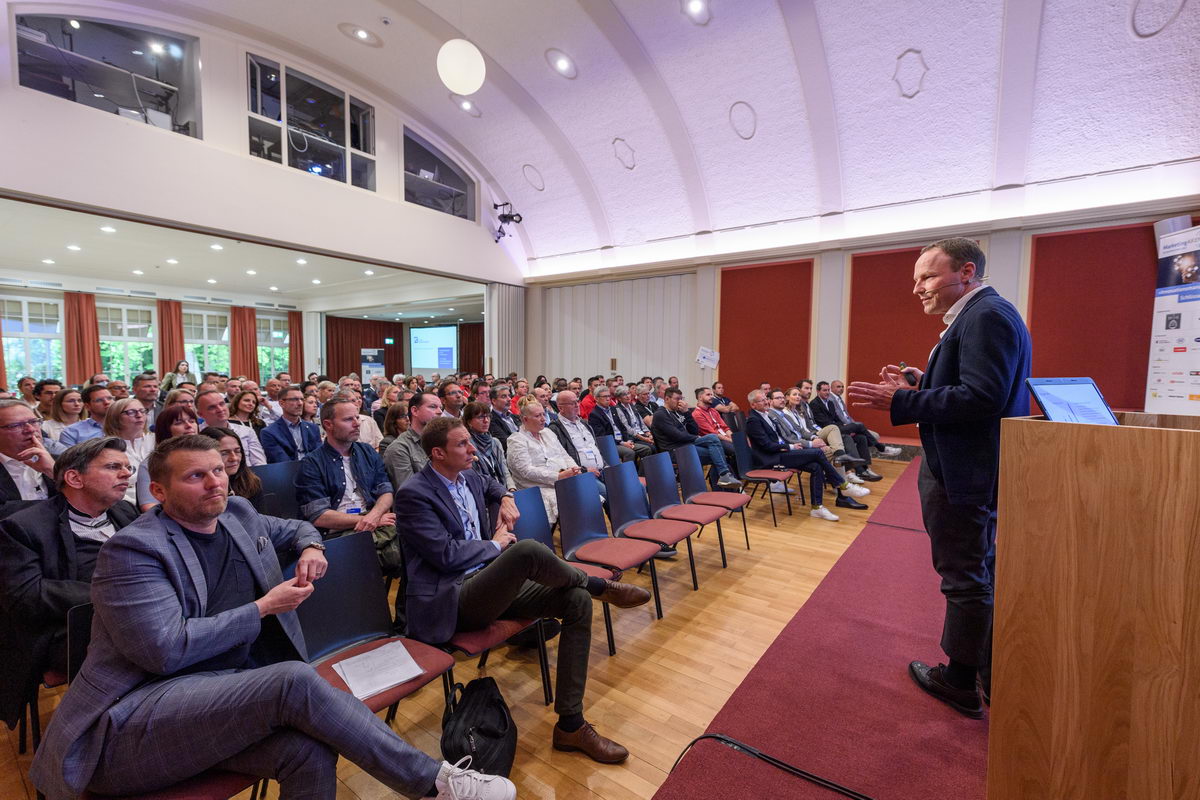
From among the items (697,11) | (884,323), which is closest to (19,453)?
(697,11)

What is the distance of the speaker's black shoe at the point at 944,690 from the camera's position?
2018 millimetres

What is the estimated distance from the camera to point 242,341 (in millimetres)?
14500

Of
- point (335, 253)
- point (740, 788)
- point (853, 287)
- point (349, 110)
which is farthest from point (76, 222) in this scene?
point (853, 287)

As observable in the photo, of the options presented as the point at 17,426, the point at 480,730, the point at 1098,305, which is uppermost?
the point at 1098,305

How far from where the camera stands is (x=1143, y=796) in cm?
89

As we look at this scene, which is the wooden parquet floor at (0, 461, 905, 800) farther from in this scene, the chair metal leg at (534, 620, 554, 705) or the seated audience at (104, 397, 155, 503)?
the seated audience at (104, 397, 155, 503)

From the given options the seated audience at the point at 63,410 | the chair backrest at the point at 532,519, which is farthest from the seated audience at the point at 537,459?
the seated audience at the point at 63,410

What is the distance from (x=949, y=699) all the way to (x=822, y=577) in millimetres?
1403

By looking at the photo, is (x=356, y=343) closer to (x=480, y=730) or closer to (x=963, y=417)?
(x=480, y=730)

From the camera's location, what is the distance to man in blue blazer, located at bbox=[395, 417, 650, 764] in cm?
192

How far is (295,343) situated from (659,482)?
15.6 meters

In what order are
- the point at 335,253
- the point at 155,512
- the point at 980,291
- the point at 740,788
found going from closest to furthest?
the point at 155,512, the point at 740,788, the point at 980,291, the point at 335,253

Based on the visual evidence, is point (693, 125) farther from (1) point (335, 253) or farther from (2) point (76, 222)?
(2) point (76, 222)

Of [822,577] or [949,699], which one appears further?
[822,577]
